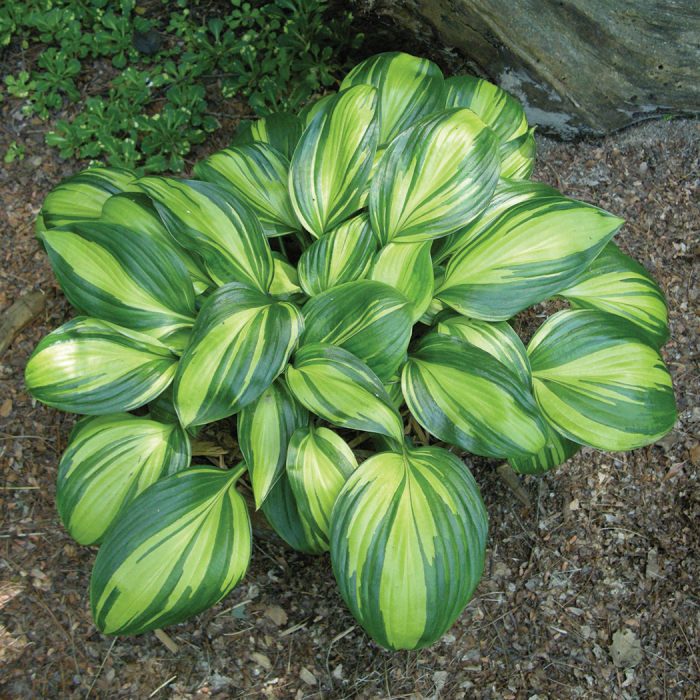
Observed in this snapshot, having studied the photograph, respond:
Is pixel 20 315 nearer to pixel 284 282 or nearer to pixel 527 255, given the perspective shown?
pixel 284 282

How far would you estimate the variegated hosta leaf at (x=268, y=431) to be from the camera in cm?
121

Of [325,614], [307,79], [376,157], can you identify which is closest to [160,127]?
[307,79]

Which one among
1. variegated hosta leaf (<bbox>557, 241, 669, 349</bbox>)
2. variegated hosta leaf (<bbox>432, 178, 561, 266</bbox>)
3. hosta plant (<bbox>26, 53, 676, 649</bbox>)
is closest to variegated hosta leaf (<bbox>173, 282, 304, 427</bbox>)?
hosta plant (<bbox>26, 53, 676, 649</bbox>)

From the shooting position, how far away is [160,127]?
2.01 m

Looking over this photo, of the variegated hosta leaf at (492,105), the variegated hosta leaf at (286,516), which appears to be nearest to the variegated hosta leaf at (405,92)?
the variegated hosta leaf at (492,105)

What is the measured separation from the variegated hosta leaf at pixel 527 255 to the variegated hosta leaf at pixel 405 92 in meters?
0.41

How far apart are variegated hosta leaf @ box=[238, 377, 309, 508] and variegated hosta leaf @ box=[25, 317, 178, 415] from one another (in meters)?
0.23

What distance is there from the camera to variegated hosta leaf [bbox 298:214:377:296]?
1.36 meters

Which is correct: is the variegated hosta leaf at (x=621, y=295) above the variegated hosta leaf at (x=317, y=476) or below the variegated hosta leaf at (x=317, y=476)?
above

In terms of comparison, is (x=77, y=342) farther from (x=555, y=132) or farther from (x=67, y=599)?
(x=555, y=132)

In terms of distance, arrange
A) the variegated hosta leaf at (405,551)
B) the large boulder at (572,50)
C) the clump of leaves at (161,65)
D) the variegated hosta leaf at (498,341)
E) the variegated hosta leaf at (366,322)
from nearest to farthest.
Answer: the variegated hosta leaf at (405,551) → the variegated hosta leaf at (366,322) → the variegated hosta leaf at (498,341) → the large boulder at (572,50) → the clump of leaves at (161,65)

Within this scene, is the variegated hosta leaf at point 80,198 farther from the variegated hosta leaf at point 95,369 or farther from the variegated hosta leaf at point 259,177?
the variegated hosta leaf at point 95,369

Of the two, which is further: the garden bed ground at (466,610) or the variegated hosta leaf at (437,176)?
the garden bed ground at (466,610)

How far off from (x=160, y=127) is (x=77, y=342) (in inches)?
43.5
